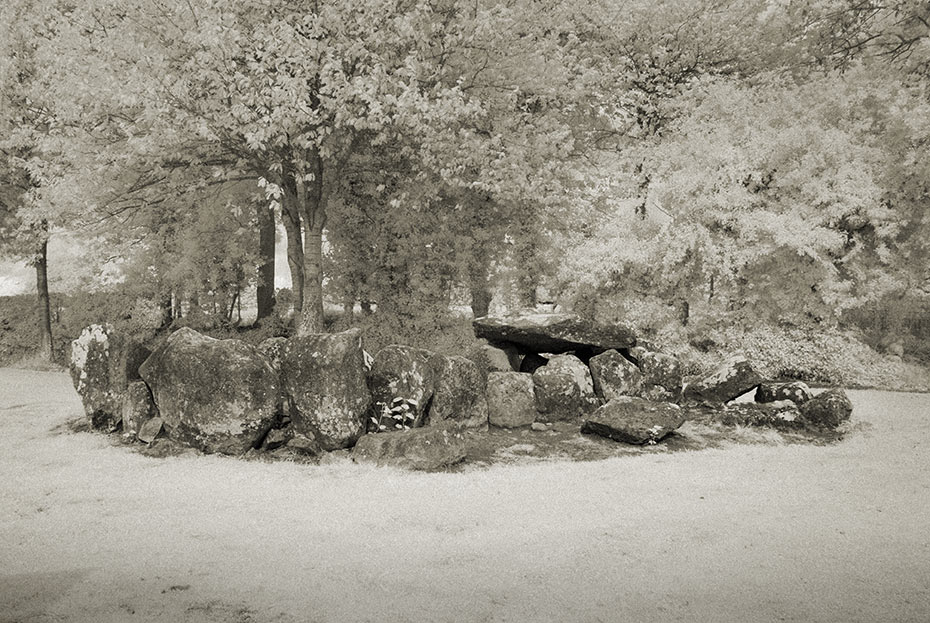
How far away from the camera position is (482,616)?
380 cm

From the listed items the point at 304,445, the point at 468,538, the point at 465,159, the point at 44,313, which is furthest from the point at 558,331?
the point at 44,313

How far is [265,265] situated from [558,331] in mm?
9668

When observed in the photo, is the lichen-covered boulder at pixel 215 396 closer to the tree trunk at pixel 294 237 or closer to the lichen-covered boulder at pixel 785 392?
the tree trunk at pixel 294 237

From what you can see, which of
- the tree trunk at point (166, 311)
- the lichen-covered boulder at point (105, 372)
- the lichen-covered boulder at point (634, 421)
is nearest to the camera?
the lichen-covered boulder at point (634, 421)

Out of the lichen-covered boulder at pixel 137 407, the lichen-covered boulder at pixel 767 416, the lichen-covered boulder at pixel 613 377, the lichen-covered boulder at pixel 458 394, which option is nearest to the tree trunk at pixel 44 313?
the lichen-covered boulder at pixel 137 407

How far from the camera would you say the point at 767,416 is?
30.5 feet

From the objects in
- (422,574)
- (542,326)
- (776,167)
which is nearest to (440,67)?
(542,326)

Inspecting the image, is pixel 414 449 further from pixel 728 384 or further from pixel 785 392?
pixel 785 392

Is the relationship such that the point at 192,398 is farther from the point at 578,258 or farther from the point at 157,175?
the point at 578,258

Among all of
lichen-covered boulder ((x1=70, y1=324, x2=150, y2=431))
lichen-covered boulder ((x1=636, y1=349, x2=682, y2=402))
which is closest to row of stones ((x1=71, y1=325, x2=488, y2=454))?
lichen-covered boulder ((x1=70, y1=324, x2=150, y2=431))

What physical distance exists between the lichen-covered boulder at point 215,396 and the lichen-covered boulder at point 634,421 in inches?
164

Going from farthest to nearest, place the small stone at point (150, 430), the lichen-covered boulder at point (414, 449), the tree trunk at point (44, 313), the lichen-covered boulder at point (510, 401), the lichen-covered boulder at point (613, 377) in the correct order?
the tree trunk at point (44, 313)
the lichen-covered boulder at point (613, 377)
the lichen-covered boulder at point (510, 401)
the small stone at point (150, 430)
the lichen-covered boulder at point (414, 449)

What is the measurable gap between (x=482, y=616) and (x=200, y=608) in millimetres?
1684

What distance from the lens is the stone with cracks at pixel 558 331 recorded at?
32.9ft
